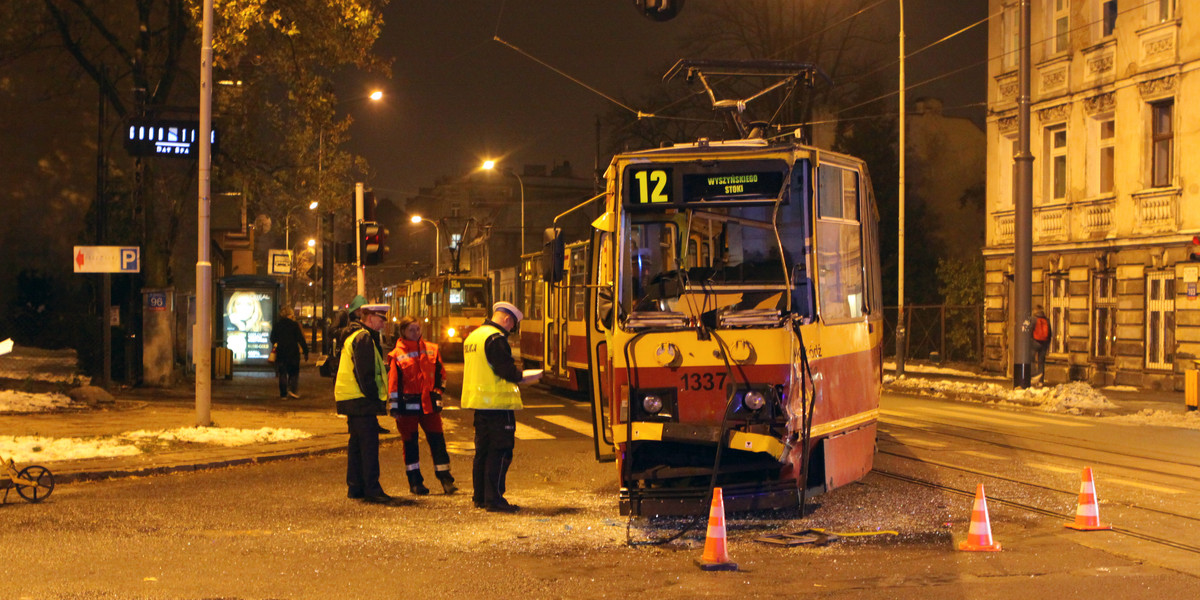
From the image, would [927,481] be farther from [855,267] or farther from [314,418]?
[314,418]

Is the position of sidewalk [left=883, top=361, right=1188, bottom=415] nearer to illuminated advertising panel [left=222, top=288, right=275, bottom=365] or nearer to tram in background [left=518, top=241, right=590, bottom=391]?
tram in background [left=518, top=241, right=590, bottom=391]

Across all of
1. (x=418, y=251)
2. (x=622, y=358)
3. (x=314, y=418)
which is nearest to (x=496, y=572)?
(x=622, y=358)

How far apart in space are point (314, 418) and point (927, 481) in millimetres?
9930

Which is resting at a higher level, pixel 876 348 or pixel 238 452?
pixel 876 348

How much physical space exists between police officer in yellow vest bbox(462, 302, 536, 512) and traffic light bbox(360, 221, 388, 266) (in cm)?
973

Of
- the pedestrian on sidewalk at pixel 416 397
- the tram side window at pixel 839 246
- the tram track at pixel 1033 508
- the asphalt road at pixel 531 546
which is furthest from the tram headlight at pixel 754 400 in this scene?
the pedestrian on sidewalk at pixel 416 397

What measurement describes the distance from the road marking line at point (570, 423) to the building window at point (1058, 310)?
16.1 m

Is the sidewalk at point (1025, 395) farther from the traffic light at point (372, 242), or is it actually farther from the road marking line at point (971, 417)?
the traffic light at point (372, 242)

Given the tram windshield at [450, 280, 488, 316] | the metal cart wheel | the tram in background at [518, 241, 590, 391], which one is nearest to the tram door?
the tram in background at [518, 241, 590, 391]

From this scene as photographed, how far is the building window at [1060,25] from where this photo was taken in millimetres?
30250

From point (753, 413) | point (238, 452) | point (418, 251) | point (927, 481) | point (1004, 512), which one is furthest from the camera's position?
point (418, 251)

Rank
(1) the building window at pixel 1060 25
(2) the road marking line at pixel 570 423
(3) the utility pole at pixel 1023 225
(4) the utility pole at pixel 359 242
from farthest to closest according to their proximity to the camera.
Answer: (1) the building window at pixel 1060 25 < (3) the utility pole at pixel 1023 225 < (4) the utility pole at pixel 359 242 < (2) the road marking line at pixel 570 423

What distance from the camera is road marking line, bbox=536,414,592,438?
17181 millimetres

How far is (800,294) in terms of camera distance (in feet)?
29.9
